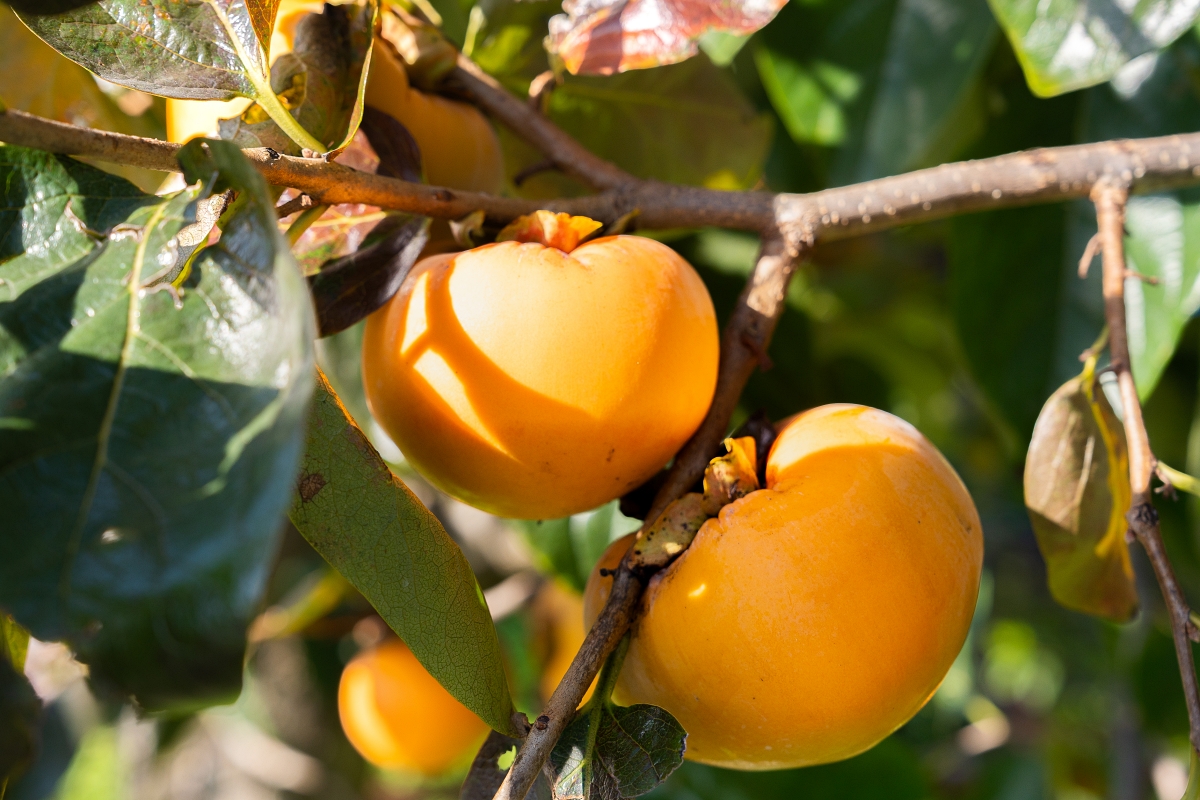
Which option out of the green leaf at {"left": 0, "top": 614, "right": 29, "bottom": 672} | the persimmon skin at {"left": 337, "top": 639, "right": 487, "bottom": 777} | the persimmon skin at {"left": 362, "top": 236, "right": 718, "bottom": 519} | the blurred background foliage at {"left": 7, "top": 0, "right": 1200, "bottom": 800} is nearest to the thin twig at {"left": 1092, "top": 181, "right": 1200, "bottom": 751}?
the blurred background foliage at {"left": 7, "top": 0, "right": 1200, "bottom": 800}

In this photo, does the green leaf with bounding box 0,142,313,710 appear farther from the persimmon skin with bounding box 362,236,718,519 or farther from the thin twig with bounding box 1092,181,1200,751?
the thin twig with bounding box 1092,181,1200,751

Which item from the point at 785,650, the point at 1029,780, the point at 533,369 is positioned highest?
the point at 533,369

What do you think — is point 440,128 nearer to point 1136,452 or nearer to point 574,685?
point 574,685

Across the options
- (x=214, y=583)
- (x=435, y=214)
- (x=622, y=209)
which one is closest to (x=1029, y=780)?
(x=622, y=209)

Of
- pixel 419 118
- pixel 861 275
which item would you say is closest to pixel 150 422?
pixel 419 118

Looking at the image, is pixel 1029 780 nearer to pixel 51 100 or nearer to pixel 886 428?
pixel 886 428

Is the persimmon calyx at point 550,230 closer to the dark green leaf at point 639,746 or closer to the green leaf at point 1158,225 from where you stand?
the dark green leaf at point 639,746

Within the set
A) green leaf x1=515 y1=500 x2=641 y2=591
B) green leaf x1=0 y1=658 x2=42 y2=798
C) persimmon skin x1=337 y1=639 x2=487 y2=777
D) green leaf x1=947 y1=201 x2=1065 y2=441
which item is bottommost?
persimmon skin x1=337 y1=639 x2=487 y2=777
